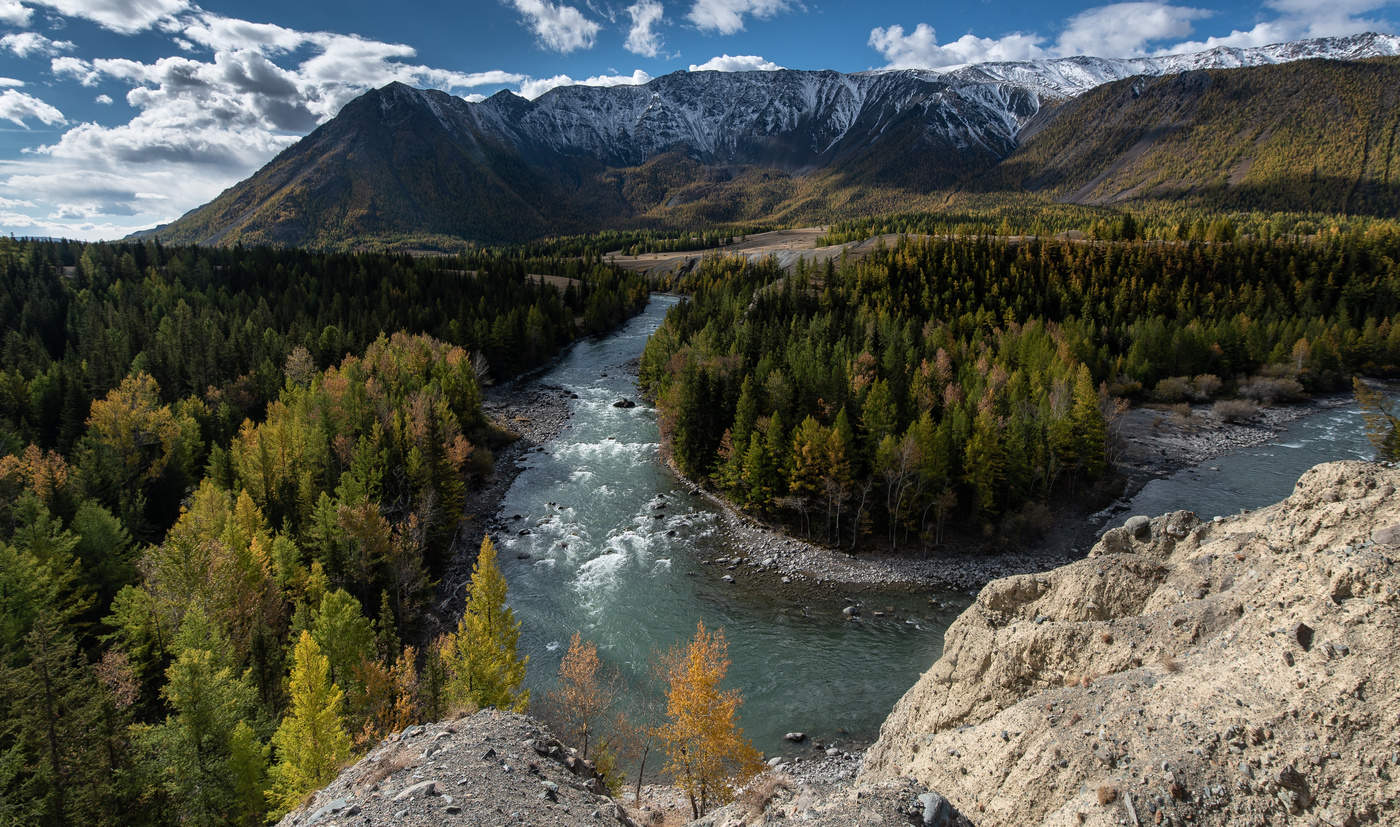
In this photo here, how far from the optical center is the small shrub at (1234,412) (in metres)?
82.4

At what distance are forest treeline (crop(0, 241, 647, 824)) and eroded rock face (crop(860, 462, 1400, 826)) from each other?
21553 mm

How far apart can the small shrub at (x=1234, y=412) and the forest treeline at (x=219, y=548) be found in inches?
3570

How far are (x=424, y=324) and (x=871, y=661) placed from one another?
342ft

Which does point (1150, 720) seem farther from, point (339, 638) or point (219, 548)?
point (219, 548)

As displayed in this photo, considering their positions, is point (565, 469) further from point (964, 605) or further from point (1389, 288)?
point (1389, 288)

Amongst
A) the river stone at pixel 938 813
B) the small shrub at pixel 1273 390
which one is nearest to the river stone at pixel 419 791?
the river stone at pixel 938 813

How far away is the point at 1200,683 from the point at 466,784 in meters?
17.1

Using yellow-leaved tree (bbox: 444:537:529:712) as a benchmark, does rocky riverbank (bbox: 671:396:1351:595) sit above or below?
below

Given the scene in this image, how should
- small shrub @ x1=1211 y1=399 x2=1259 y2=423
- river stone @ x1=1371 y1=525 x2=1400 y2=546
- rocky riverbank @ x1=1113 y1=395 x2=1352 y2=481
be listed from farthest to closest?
small shrub @ x1=1211 y1=399 x2=1259 y2=423
rocky riverbank @ x1=1113 y1=395 x2=1352 y2=481
river stone @ x1=1371 y1=525 x2=1400 y2=546

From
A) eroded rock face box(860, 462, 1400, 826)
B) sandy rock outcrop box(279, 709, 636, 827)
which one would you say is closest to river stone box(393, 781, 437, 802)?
Result: sandy rock outcrop box(279, 709, 636, 827)

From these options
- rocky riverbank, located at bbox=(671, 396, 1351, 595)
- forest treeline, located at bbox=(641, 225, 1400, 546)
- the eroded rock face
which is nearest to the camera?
the eroded rock face

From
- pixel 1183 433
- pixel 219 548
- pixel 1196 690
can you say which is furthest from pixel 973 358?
pixel 219 548

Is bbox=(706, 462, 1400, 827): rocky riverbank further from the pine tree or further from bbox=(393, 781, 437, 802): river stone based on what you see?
the pine tree

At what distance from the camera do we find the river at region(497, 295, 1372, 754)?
121ft
